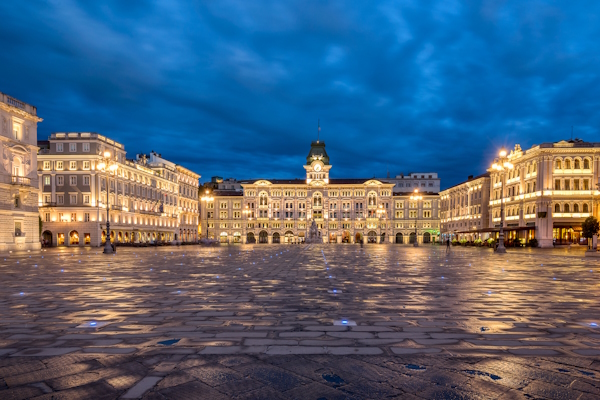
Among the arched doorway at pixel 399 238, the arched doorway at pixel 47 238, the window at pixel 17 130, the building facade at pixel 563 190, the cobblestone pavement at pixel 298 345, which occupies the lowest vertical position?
the arched doorway at pixel 399 238

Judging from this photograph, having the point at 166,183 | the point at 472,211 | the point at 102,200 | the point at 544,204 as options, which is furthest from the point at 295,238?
the point at 544,204

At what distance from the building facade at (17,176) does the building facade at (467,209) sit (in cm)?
6344

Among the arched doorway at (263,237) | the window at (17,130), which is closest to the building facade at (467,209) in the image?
the arched doorway at (263,237)

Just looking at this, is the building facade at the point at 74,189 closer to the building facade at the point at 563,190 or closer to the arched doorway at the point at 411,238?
the building facade at the point at 563,190

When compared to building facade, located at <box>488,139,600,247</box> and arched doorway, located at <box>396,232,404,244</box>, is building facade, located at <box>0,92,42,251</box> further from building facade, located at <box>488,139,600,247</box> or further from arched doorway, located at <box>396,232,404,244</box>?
arched doorway, located at <box>396,232,404,244</box>

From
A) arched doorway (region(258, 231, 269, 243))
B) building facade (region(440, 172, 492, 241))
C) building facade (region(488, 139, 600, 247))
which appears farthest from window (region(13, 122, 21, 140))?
arched doorway (region(258, 231, 269, 243))

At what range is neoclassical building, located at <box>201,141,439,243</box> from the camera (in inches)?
4685

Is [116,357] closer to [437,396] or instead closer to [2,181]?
[437,396]

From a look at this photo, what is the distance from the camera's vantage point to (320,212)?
397 ft

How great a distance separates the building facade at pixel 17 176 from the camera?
40281 mm

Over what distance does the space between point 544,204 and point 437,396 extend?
2660 inches

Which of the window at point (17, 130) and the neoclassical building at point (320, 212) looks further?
the neoclassical building at point (320, 212)

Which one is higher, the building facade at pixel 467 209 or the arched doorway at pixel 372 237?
the building facade at pixel 467 209

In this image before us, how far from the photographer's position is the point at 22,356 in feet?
17.4
